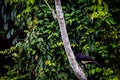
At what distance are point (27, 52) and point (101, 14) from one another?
1.07 m

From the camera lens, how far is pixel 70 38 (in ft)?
10.9

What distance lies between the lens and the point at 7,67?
146 inches

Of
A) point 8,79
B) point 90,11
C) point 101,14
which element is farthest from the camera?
point 8,79

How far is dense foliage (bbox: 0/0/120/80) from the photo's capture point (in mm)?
3189

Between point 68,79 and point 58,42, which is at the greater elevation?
point 58,42

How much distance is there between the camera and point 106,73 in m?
3.12

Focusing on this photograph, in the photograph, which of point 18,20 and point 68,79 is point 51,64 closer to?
point 68,79

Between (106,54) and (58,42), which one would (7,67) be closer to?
(58,42)

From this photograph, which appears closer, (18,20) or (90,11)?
(90,11)

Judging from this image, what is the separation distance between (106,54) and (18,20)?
50.1 inches

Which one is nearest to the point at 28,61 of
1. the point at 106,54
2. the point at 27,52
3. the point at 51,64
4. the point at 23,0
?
the point at 27,52

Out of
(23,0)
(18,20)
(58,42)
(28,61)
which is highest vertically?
(23,0)

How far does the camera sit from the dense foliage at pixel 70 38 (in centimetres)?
319

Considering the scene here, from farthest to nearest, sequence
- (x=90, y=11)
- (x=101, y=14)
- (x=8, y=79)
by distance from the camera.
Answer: (x=8, y=79) → (x=90, y=11) → (x=101, y=14)
